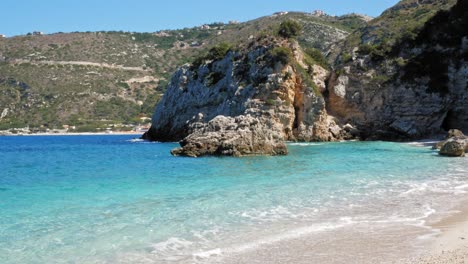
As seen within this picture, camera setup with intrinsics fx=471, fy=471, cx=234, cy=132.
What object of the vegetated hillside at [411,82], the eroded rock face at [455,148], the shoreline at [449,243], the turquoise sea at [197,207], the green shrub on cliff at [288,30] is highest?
the green shrub on cliff at [288,30]

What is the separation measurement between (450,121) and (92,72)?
79326 mm

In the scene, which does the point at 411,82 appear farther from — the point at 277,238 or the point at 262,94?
the point at 277,238

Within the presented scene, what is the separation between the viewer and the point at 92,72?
102 metres

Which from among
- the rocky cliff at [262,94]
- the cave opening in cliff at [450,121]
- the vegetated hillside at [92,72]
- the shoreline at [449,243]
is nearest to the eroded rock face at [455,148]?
the rocky cliff at [262,94]

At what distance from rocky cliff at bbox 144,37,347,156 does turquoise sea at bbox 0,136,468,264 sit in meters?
17.8

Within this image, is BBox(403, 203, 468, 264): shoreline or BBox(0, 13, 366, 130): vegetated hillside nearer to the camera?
BBox(403, 203, 468, 264): shoreline

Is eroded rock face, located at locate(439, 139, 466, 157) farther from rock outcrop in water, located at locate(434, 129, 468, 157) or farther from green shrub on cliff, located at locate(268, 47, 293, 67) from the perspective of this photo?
green shrub on cliff, located at locate(268, 47, 293, 67)

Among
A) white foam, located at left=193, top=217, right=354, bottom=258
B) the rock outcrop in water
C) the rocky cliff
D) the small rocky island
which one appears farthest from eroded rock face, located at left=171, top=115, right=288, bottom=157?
white foam, located at left=193, top=217, right=354, bottom=258

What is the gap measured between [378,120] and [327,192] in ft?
101

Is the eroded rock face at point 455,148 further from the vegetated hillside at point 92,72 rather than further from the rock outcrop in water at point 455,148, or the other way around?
the vegetated hillside at point 92,72

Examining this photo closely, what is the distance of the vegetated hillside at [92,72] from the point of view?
93.0 meters

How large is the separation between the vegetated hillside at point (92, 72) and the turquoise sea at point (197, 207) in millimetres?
67134

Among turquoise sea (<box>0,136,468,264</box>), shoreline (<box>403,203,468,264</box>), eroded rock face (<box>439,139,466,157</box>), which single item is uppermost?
eroded rock face (<box>439,139,466,157</box>)

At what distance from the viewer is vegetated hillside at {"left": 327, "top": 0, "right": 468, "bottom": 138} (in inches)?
1577
